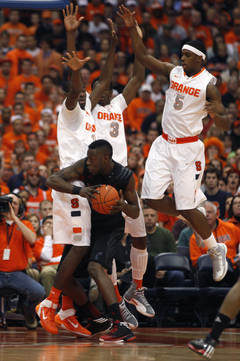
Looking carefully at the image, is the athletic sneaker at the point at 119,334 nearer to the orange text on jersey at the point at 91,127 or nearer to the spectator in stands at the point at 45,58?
the orange text on jersey at the point at 91,127

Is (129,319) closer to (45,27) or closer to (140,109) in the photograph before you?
(140,109)

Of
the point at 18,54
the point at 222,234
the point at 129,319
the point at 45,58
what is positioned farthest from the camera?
the point at 45,58

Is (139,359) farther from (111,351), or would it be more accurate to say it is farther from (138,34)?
(138,34)

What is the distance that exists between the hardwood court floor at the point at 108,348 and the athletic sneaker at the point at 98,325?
0.10 metres

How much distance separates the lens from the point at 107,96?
7.12 meters

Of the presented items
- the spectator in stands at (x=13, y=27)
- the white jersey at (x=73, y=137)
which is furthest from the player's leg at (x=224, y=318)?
the spectator in stands at (x=13, y=27)

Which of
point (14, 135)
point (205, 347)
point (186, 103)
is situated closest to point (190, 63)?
point (186, 103)

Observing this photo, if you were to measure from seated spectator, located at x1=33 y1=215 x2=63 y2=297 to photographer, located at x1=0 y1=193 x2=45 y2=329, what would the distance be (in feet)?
1.55

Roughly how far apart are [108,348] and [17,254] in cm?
276

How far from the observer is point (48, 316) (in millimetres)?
6230

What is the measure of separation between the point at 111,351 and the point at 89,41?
12.0 metres

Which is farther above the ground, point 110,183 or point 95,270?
point 110,183

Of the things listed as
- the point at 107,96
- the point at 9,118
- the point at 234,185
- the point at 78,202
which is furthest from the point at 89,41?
the point at 78,202

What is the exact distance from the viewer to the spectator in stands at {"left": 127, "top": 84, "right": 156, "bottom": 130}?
1395cm
